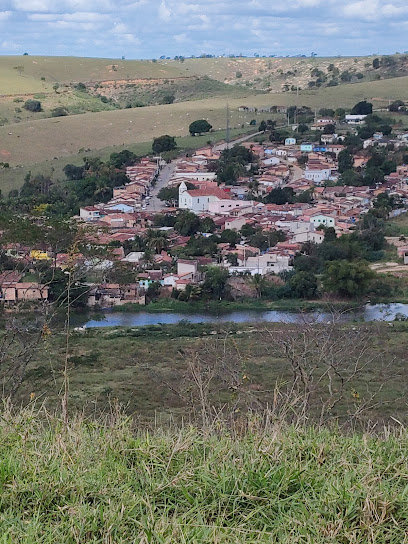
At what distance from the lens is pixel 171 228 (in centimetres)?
2125

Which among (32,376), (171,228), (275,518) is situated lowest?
(171,228)

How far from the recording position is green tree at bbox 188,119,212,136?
34000mm

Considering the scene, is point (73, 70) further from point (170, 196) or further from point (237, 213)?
point (237, 213)

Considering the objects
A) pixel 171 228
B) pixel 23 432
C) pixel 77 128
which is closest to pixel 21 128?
pixel 77 128

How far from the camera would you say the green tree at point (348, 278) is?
51.6 ft

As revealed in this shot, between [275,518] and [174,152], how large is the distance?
29003mm

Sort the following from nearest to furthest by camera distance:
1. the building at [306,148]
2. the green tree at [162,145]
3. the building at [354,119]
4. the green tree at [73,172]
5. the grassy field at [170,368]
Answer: the grassy field at [170,368]
the green tree at [73,172]
the building at [306,148]
the green tree at [162,145]
the building at [354,119]

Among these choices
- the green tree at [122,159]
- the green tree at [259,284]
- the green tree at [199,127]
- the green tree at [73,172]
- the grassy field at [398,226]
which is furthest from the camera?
the green tree at [199,127]

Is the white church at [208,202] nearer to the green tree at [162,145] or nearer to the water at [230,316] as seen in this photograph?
the green tree at [162,145]

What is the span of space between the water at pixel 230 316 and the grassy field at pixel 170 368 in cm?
89

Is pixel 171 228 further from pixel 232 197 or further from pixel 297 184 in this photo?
pixel 297 184

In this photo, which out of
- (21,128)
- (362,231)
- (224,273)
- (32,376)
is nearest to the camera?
(32,376)

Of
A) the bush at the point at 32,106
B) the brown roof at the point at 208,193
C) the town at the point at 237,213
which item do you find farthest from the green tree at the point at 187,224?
the bush at the point at 32,106

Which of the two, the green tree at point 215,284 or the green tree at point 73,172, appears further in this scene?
the green tree at point 73,172
